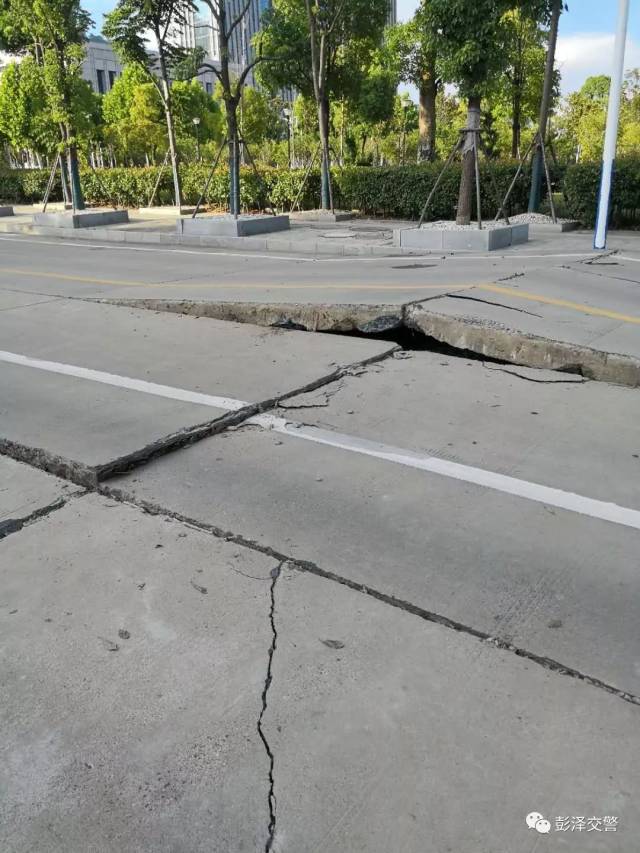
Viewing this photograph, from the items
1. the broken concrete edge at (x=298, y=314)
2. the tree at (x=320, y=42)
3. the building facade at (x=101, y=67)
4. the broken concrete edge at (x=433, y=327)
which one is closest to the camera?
the broken concrete edge at (x=433, y=327)

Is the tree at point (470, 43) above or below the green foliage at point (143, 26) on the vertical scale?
below

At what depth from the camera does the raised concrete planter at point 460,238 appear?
569 inches

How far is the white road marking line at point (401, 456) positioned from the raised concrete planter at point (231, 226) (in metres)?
12.2

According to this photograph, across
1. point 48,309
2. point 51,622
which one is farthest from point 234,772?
point 48,309

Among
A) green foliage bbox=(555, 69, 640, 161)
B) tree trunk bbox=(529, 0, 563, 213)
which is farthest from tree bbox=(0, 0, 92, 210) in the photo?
green foliage bbox=(555, 69, 640, 161)

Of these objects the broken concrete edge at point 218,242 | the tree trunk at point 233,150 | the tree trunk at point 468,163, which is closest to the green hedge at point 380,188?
the tree trunk at point 233,150

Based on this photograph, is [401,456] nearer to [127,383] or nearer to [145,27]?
[127,383]

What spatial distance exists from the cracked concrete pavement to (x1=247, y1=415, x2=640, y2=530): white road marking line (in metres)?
0.02

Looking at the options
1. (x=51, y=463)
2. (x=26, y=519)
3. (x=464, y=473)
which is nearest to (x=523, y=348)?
(x=464, y=473)

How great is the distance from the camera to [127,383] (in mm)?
5918

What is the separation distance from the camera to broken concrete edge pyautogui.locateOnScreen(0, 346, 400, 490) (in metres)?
4.20

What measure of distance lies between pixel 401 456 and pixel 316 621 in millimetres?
1769

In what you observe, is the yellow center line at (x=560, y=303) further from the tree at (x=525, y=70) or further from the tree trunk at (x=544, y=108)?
the tree at (x=525, y=70)

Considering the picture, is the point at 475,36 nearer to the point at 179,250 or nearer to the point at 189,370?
the point at 179,250
